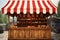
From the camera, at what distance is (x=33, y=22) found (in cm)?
2052

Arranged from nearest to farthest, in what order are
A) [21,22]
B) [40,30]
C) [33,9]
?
[33,9], [40,30], [21,22]

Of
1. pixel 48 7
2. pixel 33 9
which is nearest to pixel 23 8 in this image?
pixel 33 9

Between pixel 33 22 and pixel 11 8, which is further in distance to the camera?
pixel 33 22

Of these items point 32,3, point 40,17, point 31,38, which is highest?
point 32,3

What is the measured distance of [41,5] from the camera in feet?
54.2

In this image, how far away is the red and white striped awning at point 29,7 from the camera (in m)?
16.0

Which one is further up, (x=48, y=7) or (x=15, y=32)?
(x=48, y=7)

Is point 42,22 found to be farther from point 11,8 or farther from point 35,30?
point 11,8

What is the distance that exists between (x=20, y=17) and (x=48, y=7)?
507 cm

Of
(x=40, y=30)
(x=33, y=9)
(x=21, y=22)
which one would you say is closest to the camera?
(x=33, y=9)

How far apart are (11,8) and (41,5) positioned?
Result: 2.31 metres

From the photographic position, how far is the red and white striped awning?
1595 cm

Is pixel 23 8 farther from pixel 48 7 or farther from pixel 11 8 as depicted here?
pixel 48 7

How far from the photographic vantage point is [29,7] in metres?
16.2
